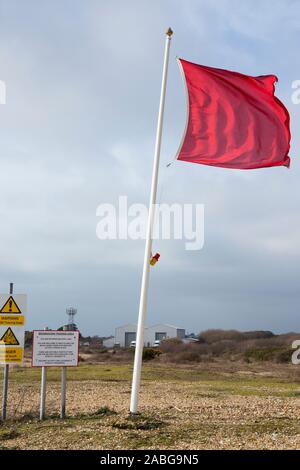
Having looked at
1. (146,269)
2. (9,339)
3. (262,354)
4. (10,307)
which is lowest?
(262,354)

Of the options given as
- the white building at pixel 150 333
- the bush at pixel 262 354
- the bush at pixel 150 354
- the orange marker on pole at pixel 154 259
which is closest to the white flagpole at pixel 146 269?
the orange marker on pole at pixel 154 259

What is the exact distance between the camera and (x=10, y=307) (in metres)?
11.1

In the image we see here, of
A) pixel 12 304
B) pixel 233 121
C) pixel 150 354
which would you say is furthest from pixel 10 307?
pixel 150 354

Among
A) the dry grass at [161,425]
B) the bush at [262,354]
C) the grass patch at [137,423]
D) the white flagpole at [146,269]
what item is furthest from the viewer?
the bush at [262,354]

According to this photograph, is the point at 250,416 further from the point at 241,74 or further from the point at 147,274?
the point at 241,74

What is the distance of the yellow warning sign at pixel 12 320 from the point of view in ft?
36.2

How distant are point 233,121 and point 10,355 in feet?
19.1

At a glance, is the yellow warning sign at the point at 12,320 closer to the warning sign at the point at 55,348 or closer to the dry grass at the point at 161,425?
the warning sign at the point at 55,348

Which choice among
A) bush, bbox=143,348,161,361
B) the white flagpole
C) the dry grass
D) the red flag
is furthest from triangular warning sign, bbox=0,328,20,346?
bush, bbox=143,348,161,361

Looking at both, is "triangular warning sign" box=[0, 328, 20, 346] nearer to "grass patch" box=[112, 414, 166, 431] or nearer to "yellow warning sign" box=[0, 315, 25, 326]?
"yellow warning sign" box=[0, 315, 25, 326]

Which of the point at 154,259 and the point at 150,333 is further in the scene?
the point at 150,333

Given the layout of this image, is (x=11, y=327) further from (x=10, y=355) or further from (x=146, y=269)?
(x=146, y=269)

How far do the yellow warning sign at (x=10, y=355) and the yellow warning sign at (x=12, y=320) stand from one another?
0.43 meters
